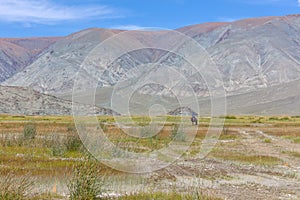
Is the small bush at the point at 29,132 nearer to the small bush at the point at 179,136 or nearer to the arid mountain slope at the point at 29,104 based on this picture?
the small bush at the point at 179,136

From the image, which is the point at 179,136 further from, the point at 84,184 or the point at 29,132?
the point at 84,184

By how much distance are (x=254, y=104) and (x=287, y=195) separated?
158316mm

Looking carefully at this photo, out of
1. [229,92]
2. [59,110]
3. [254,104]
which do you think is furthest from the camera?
[229,92]

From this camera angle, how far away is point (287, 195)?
15305 mm

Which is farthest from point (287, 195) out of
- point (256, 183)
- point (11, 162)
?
point (11, 162)

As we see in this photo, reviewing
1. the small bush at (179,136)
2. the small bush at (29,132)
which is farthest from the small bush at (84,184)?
the small bush at (179,136)

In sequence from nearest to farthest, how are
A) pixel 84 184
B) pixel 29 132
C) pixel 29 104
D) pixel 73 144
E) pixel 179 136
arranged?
pixel 84 184, pixel 73 144, pixel 29 132, pixel 179 136, pixel 29 104

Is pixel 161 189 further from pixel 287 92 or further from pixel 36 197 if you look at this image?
pixel 287 92

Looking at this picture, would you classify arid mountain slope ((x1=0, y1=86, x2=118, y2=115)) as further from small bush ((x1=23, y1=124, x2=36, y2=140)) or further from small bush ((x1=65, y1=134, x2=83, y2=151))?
small bush ((x1=65, y1=134, x2=83, y2=151))

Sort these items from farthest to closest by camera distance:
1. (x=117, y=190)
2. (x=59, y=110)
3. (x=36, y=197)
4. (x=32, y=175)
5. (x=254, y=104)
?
(x=254, y=104), (x=59, y=110), (x=32, y=175), (x=117, y=190), (x=36, y=197)

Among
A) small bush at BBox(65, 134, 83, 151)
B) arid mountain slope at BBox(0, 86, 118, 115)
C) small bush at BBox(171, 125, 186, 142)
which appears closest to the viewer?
small bush at BBox(65, 134, 83, 151)

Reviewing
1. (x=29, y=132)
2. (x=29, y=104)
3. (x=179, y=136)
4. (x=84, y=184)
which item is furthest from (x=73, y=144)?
(x=29, y=104)

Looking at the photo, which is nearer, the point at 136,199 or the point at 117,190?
the point at 136,199

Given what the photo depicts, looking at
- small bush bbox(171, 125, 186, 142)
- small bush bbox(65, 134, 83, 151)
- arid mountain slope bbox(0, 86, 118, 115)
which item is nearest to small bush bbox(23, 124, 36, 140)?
small bush bbox(65, 134, 83, 151)
